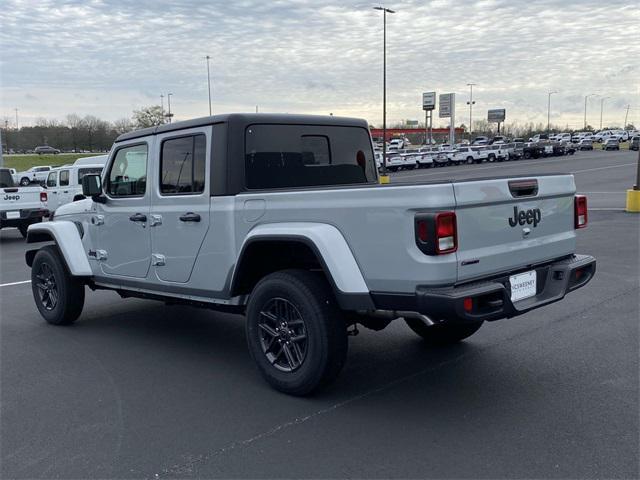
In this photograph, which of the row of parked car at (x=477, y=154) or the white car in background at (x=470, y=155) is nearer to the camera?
the row of parked car at (x=477, y=154)

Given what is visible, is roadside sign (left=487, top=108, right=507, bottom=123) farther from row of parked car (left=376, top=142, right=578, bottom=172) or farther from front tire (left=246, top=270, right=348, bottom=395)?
front tire (left=246, top=270, right=348, bottom=395)

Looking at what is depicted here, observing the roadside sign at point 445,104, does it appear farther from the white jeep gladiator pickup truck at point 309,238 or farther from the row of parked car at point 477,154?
the white jeep gladiator pickup truck at point 309,238

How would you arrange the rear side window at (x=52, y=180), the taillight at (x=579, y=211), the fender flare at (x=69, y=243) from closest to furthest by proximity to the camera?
the taillight at (x=579, y=211) → the fender flare at (x=69, y=243) → the rear side window at (x=52, y=180)

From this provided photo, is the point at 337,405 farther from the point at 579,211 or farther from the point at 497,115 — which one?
the point at 497,115

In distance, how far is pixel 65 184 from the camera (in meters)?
18.1

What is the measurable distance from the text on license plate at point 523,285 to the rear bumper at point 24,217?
1367 centimetres

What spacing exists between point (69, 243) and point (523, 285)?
461 cm

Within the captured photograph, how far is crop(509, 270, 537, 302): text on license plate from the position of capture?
4203 mm

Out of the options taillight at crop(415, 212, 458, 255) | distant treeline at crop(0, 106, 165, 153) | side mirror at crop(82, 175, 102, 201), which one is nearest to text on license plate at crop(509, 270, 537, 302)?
taillight at crop(415, 212, 458, 255)

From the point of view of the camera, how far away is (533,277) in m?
4.39

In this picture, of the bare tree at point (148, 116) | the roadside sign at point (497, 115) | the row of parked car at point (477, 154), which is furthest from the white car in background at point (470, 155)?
the roadside sign at point (497, 115)

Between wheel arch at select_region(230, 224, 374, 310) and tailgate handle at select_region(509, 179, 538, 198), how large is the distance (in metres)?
1.18

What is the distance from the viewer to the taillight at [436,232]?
145 inches

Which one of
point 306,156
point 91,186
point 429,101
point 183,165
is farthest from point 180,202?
point 429,101
